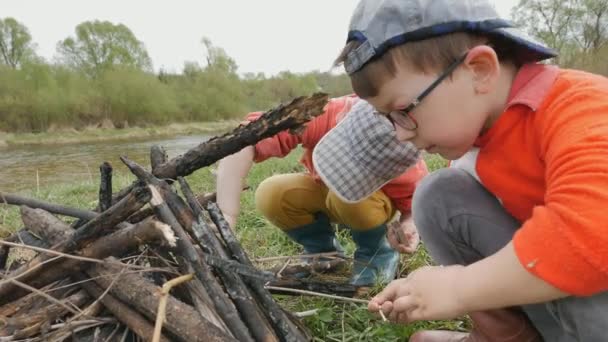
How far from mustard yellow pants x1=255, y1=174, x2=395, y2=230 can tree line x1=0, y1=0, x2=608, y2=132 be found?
19.3 metres

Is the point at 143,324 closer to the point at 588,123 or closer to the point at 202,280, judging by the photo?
the point at 202,280

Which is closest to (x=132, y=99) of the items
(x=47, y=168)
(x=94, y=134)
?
(x=94, y=134)

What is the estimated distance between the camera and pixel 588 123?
0.80 meters

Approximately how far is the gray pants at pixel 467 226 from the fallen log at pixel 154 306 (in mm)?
647

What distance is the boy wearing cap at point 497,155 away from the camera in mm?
754

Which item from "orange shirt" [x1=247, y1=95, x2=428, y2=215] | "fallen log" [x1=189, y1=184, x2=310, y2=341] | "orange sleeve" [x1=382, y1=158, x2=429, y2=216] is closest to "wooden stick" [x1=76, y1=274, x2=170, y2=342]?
"fallen log" [x1=189, y1=184, x2=310, y2=341]

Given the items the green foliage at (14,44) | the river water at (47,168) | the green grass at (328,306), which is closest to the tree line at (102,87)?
the green foliage at (14,44)

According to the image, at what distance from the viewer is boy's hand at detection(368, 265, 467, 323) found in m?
0.89

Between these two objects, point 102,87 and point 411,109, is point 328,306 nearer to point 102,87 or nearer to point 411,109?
point 411,109

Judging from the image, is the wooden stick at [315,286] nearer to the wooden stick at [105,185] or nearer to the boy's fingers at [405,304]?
the boy's fingers at [405,304]

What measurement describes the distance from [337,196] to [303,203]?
0.83ft

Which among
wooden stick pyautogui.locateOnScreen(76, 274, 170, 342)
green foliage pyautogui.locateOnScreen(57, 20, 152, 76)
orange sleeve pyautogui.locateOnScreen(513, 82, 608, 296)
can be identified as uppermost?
green foliage pyautogui.locateOnScreen(57, 20, 152, 76)

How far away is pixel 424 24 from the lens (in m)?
0.98

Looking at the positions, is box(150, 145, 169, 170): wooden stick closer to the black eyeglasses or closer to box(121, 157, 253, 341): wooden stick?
box(121, 157, 253, 341): wooden stick
